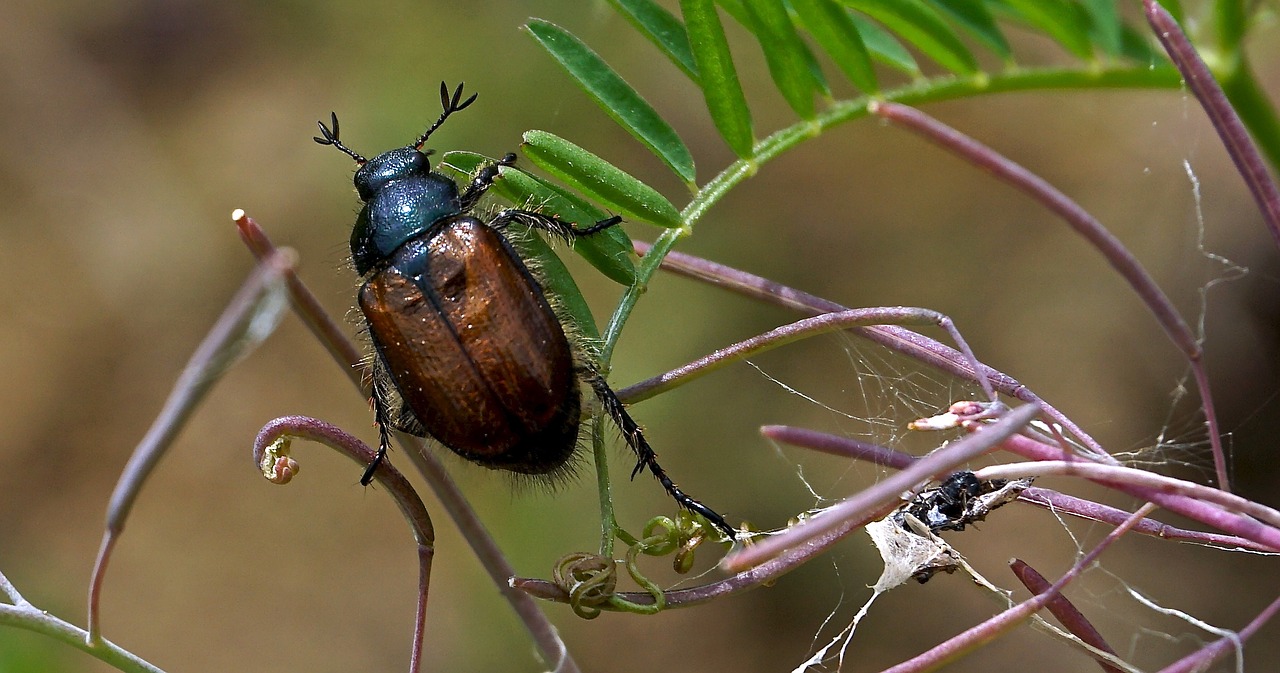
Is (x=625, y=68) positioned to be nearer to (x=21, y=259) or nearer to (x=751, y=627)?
(x=751, y=627)

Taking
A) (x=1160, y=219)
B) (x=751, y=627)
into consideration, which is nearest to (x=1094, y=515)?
(x=751, y=627)

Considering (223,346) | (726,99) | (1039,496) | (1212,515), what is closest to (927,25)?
(726,99)

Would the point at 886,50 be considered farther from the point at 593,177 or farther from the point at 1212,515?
the point at 1212,515

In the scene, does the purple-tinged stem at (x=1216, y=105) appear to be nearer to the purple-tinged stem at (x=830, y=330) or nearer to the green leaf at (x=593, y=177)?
the purple-tinged stem at (x=830, y=330)

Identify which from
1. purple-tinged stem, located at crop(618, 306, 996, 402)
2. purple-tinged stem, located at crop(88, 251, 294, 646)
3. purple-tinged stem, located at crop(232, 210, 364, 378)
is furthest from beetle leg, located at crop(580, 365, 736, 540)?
purple-tinged stem, located at crop(88, 251, 294, 646)

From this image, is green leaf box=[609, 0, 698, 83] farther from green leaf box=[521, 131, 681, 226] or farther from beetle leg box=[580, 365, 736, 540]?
beetle leg box=[580, 365, 736, 540]

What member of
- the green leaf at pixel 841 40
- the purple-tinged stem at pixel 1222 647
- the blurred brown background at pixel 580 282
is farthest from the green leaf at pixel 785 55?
the blurred brown background at pixel 580 282
